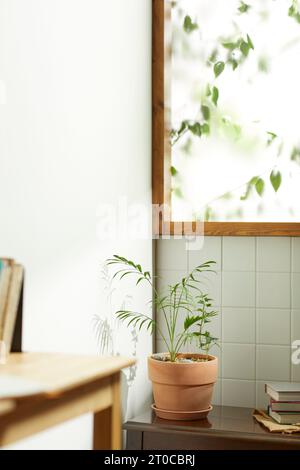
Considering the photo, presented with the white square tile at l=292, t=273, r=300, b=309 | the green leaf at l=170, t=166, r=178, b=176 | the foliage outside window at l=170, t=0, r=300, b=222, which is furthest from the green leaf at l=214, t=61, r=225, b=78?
the white square tile at l=292, t=273, r=300, b=309

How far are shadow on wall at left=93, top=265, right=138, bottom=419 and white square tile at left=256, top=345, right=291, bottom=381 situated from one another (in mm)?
560

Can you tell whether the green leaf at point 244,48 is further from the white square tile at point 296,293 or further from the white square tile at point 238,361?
the white square tile at point 238,361

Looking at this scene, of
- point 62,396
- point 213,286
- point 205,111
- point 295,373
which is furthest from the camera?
point 205,111

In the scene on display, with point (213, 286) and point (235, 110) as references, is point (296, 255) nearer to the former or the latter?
point (213, 286)

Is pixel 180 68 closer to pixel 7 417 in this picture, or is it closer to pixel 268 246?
pixel 268 246

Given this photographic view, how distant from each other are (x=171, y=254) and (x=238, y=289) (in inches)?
13.2

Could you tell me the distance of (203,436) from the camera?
8.31ft

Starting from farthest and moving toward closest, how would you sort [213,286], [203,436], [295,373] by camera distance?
[213,286]
[295,373]
[203,436]

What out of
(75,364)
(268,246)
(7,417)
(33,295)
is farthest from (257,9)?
(7,417)

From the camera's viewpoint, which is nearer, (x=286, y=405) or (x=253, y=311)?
(x=286, y=405)

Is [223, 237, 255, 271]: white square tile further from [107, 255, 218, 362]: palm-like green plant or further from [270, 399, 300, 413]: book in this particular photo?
[270, 399, 300, 413]: book

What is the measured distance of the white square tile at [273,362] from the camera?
9.79ft

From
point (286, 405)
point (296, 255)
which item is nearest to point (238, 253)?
point (296, 255)
